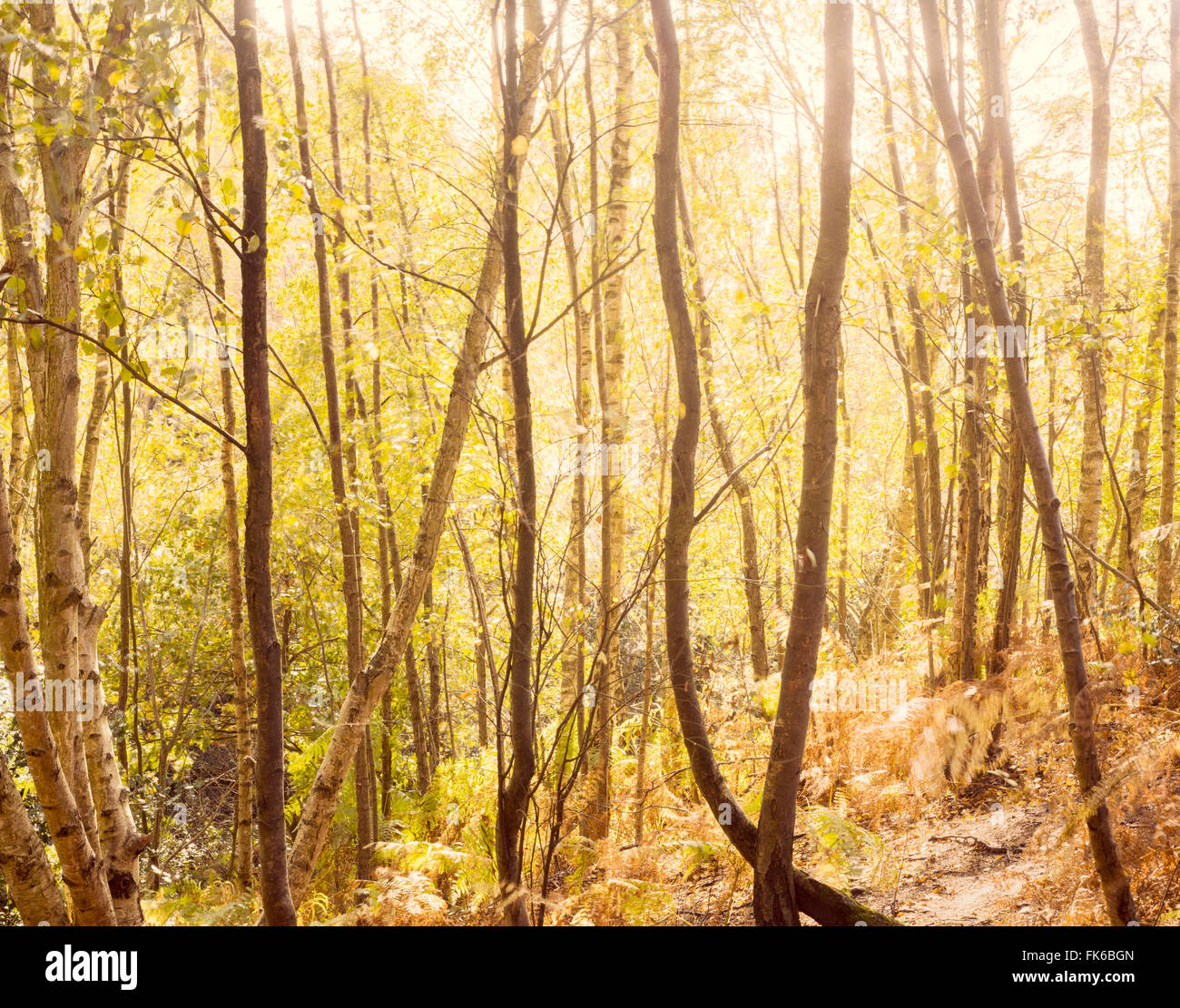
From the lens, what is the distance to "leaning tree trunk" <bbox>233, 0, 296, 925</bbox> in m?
2.49

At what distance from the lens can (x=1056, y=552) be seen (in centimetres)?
317

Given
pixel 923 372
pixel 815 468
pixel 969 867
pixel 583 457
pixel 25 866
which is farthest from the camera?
pixel 923 372

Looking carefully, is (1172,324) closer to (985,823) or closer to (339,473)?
(985,823)

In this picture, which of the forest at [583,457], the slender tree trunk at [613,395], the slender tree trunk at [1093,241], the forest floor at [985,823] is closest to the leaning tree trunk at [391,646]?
the forest at [583,457]

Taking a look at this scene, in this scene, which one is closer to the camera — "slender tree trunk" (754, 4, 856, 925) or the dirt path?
"slender tree trunk" (754, 4, 856, 925)

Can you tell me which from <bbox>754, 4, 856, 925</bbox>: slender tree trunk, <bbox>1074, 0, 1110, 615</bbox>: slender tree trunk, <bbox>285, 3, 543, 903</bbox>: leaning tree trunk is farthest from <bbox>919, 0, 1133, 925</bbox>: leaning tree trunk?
<bbox>1074, 0, 1110, 615</bbox>: slender tree trunk

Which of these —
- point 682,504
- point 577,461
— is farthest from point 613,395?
point 682,504

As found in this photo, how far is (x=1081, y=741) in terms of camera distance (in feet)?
10.3

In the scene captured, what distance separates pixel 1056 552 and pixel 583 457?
7.10 feet

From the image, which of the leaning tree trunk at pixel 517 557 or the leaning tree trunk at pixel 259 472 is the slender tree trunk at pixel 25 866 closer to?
the leaning tree trunk at pixel 259 472

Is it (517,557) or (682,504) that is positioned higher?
(682,504)

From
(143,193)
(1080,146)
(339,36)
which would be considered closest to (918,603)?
(1080,146)

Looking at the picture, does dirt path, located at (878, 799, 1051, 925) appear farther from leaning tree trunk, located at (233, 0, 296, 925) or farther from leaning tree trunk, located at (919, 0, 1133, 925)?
leaning tree trunk, located at (233, 0, 296, 925)

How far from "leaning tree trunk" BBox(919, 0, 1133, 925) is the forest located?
0.06ft
